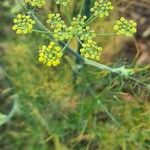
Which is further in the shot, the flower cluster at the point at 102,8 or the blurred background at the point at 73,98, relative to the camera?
the blurred background at the point at 73,98

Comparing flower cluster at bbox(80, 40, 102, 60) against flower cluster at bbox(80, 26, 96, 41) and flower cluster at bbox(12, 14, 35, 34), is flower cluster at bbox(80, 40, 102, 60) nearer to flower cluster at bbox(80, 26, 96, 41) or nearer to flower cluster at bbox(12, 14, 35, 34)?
flower cluster at bbox(80, 26, 96, 41)

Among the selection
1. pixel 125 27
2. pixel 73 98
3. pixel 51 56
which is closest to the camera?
pixel 51 56

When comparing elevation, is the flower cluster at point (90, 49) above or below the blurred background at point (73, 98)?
above

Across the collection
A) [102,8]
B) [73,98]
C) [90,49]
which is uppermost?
[102,8]

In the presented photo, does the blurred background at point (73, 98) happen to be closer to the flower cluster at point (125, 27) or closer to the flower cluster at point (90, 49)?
the flower cluster at point (125, 27)

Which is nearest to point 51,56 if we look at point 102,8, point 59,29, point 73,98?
point 59,29

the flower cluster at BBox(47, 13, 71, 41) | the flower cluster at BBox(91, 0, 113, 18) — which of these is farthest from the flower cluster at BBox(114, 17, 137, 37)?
the flower cluster at BBox(47, 13, 71, 41)

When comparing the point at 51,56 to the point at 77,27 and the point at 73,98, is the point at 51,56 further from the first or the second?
the point at 73,98

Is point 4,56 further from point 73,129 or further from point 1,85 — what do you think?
point 73,129

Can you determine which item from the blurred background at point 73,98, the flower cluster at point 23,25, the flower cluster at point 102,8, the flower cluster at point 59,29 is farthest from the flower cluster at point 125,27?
the blurred background at point 73,98
